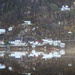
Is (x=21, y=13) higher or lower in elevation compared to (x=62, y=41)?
higher

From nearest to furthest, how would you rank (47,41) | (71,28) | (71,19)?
(47,41) → (71,28) → (71,19)

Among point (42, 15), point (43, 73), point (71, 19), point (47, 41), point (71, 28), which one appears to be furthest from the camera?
point (42, 15)

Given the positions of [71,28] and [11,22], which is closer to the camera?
[71,28]

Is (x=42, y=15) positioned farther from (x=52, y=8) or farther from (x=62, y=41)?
(x=62, y=41)

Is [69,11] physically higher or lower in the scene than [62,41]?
higher

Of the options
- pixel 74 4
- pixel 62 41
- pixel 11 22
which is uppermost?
pixel 74 4

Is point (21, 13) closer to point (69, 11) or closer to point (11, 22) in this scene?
point (11, 22)

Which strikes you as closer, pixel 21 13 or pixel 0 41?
pixel 0 41

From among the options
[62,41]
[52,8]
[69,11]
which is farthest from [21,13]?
[62,41]

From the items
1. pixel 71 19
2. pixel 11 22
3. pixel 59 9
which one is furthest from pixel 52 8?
pixel 11 22
